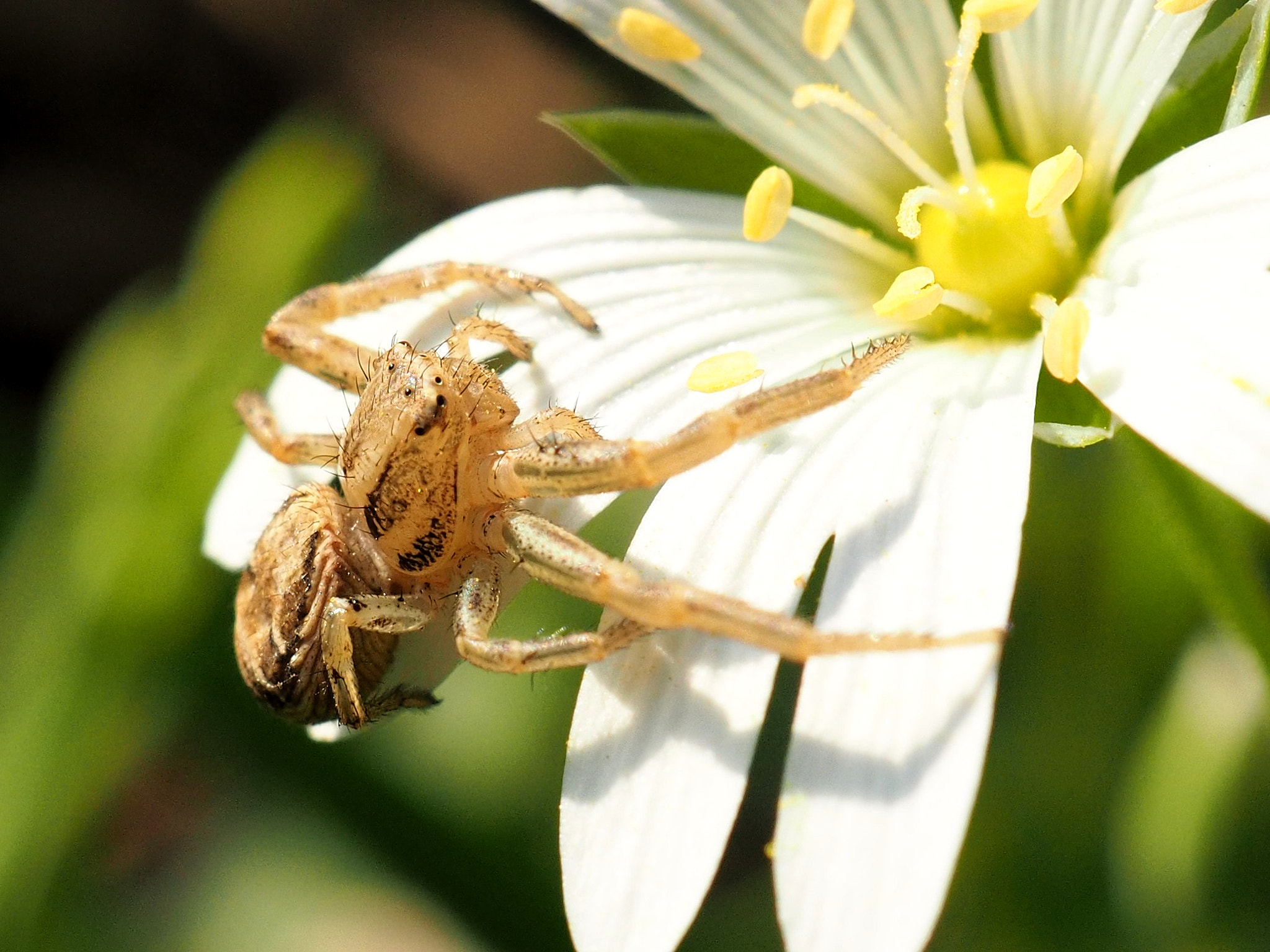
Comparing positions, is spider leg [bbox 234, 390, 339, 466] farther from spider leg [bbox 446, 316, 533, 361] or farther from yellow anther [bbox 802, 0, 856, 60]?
yellow anther [bbox 802, 0, 856, 60]

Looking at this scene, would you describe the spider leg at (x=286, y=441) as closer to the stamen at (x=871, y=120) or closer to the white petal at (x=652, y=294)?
the white petal at (x=652, y=294)

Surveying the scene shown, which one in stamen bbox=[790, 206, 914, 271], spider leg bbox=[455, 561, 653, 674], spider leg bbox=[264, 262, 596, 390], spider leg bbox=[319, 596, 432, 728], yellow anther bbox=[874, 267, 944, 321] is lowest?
spider leg bbox=[319, 596, 432, 728]

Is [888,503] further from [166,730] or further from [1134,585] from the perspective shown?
[166,730]

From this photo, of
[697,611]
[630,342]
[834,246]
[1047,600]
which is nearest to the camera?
[697,611]

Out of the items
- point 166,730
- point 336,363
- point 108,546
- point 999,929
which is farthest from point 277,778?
point 999,929

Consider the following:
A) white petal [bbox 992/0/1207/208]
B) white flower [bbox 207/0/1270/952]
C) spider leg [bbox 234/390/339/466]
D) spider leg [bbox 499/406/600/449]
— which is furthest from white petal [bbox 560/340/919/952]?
spider leg [bbox 234/390/339/466]
